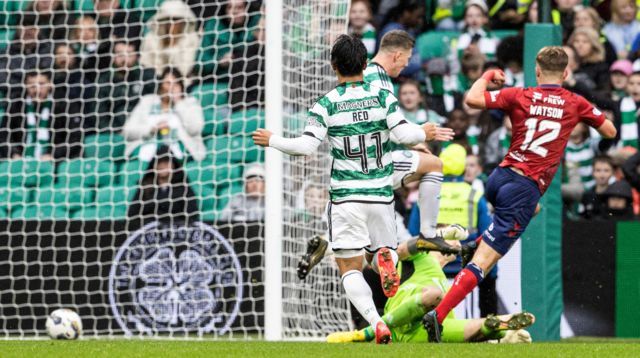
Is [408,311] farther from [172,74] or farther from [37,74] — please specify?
[37,74]

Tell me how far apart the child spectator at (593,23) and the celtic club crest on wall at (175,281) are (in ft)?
15.8

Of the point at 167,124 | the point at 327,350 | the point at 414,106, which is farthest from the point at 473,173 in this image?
the point at 327,350

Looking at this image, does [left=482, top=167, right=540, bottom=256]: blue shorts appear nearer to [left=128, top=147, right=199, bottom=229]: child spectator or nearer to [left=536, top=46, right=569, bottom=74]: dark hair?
[left=536, top=46, right=569, bottom=74]: dark hair

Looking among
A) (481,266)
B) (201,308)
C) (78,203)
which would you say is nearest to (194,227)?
(201,308)

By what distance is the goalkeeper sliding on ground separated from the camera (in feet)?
26.0

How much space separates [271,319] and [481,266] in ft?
6.93

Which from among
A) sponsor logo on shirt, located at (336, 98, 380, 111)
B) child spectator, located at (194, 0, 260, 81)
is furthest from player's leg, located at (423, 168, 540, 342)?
child spectator, located at (194, 0, 260, 81)

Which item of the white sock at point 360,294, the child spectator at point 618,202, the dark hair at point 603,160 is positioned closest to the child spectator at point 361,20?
the dark hair at point 603,160

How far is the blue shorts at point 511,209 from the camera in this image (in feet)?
26.0

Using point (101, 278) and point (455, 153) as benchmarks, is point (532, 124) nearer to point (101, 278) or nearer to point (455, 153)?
point (455, 153)

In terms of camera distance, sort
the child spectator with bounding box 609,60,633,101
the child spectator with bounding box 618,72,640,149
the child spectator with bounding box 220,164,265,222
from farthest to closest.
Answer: the child spectator with bounding box 609,60,633,101, the child spectator with bounding box 618,72,640,149, the child spectator with bounding box 220,164,265,222

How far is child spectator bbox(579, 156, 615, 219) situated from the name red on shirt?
4.03 m

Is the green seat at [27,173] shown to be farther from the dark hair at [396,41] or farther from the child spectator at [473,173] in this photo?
the dark hair at [396,41]

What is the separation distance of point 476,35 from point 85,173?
4.38 meters
